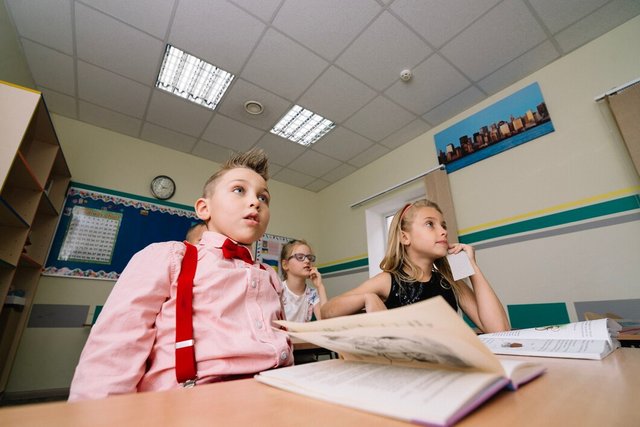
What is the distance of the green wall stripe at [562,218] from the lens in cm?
199

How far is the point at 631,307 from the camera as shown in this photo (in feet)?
6.06

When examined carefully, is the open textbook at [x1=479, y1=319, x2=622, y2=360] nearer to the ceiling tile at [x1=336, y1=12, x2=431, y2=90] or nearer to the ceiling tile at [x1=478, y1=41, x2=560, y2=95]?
the ceiling tile at [x1=336, y1=12, x2=431, y2=90]

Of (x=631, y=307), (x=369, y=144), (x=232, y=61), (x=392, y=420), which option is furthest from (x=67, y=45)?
(x=631, y=307)

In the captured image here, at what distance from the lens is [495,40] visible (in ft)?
7.59

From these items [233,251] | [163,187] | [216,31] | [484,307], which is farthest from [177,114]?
[484,307]

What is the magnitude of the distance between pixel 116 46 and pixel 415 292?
119 inches

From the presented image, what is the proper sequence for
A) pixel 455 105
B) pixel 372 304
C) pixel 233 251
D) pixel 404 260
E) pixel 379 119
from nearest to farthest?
pixel 233 251 < pixel 372 304 < pixel 404 260 < pixel 455 105 < pixel 379 119

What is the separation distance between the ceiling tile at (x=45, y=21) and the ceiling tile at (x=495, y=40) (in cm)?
304

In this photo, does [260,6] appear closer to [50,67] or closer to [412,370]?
[50,67]

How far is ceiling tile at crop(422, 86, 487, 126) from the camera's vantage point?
9.36 ft

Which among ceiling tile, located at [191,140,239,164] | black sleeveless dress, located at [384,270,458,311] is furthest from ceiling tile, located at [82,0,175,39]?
black sleeveless dress, located at [384,270,458,311]

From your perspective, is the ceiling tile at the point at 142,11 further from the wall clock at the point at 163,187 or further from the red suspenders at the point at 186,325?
the red suspenders at the point at 186,325

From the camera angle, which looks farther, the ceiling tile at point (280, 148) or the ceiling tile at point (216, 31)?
the ceiling tile at point (280, 148)

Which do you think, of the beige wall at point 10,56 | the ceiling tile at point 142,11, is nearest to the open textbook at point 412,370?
the ceiling tile at point 142,11
